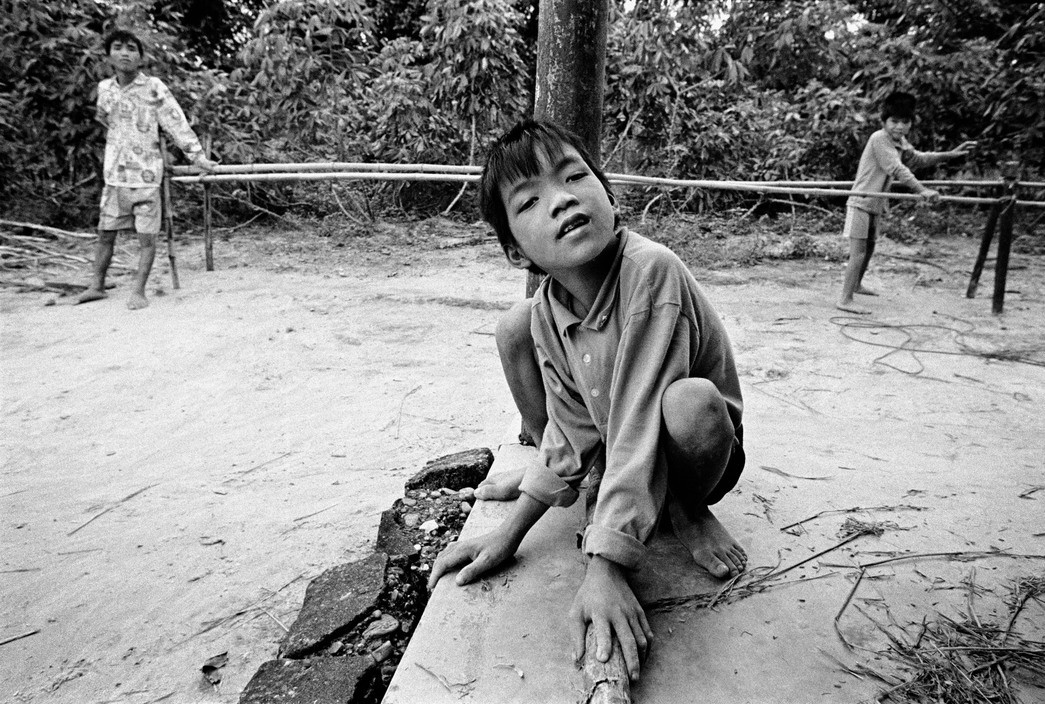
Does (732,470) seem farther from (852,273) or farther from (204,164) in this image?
(204,164)

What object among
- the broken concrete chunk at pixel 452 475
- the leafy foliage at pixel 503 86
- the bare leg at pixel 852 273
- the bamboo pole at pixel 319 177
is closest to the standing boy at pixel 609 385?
the broken concrete chunk at pixel 452 475

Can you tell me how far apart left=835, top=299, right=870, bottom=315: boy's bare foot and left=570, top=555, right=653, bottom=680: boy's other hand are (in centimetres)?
408

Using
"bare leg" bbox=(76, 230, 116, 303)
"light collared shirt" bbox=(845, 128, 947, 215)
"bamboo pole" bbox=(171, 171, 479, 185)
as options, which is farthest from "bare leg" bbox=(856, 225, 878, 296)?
"bare leg" bbox=(76, 230, 116, 303)

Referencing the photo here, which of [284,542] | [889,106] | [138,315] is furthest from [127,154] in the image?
[889,106]

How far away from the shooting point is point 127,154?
4664 millimetres

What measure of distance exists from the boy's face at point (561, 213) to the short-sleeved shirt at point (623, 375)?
0.09 meters

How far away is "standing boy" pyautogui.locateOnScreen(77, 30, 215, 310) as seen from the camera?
4578 mm

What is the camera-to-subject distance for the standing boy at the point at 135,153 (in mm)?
4578

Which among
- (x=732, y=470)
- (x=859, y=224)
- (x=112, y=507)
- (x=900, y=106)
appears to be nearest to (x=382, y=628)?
(x=732, y=470)

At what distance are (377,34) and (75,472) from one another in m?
7.50

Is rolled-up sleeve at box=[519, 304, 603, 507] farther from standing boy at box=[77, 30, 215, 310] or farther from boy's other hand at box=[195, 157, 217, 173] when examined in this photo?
boy's other hand at box=[195, 157, 217, 173]

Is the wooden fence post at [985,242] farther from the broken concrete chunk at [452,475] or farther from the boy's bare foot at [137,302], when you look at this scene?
the boy's bare foot at [137,302]

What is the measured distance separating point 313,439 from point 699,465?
6.04ft

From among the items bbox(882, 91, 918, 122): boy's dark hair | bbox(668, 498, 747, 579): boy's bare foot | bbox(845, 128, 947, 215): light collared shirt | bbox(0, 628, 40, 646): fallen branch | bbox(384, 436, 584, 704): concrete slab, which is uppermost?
bbox(882, 91, 918, 122): boy's dark hair
